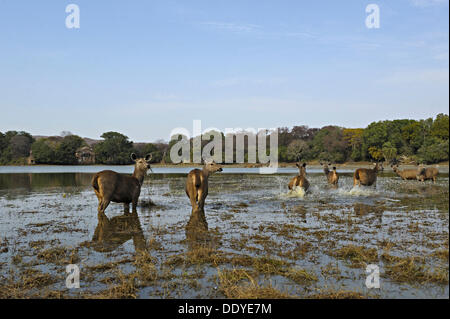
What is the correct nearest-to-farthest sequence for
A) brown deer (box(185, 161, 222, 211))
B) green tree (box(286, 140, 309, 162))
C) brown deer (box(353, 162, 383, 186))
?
brown deer (box(185, 161, 222, 211)) → brown deer (box(353, 162, 383, 186)) → green tree (box(286, 140, 309, 162))

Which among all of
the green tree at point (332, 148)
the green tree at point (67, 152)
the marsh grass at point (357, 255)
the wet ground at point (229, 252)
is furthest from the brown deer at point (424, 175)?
the green tree at point (67, 152)

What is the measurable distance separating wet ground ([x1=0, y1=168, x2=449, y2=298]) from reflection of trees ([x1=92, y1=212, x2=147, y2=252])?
29mm

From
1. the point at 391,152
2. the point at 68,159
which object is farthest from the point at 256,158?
the point at 68,159

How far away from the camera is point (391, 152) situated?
36.9 metres

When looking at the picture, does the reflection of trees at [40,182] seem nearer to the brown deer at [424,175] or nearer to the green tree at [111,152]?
the brown deer at [424,175]

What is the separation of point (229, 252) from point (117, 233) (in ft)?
11.8

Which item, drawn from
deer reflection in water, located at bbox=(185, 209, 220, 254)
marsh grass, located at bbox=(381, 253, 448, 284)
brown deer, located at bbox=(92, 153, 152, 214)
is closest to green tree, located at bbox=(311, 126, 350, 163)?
brown deer, located at bbox=(92, 153, 152, 214)

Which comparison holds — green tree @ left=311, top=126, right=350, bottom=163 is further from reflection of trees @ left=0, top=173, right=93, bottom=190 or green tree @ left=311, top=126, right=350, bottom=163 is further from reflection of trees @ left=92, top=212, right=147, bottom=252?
reflection of trees @ left=92, top=212, right=147, bottom=252

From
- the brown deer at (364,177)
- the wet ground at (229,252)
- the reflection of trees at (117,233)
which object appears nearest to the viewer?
the wet ground at (229,252)

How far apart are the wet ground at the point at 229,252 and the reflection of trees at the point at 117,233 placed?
0.10 ft

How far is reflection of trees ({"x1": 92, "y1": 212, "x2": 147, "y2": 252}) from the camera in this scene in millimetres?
7600

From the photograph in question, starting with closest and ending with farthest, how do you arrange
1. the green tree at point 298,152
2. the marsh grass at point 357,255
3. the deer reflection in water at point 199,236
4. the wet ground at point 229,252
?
the wet ground at point 229,252
the marsh grass at point 357,255
the deer reflection in water at point 199,236
the green tree at point 298,152

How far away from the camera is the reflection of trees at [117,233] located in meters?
7.60

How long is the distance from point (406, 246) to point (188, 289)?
4.81 metres
